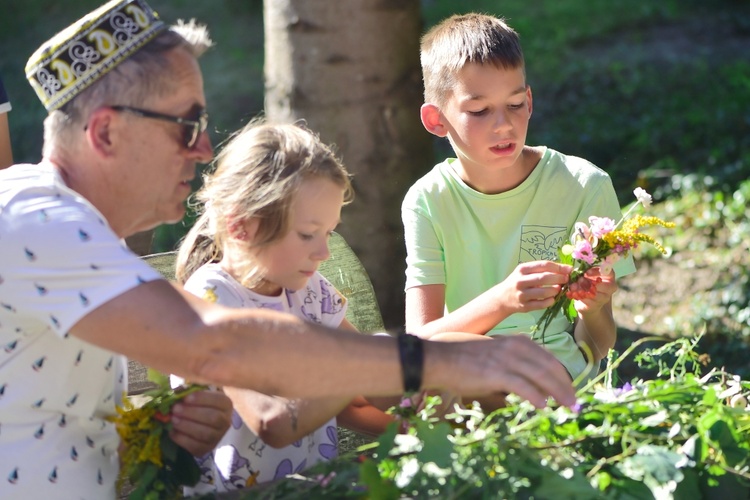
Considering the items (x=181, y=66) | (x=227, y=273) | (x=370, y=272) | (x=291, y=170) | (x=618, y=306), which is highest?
(x=181, y=66)

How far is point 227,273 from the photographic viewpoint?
2537mm

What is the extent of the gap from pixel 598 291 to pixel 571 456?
78 centimetres

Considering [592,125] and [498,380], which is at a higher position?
[498,380]

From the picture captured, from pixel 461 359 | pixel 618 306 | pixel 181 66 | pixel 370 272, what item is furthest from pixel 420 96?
pixel 461 359

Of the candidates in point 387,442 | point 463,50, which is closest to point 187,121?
point 387,442

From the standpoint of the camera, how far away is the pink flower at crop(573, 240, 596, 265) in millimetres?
2621

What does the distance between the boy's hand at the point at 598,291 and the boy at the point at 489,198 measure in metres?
0.11

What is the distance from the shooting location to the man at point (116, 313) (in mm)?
1760

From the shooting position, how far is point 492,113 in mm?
3057

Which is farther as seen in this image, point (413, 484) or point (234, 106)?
point (234, 106)

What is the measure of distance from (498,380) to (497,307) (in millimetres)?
933

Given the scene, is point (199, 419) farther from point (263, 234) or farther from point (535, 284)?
point (535, 284)

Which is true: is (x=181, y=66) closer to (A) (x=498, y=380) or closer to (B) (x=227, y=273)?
(B) (x=227, y=273)

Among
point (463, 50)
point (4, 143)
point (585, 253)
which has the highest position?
point (463, 50)
